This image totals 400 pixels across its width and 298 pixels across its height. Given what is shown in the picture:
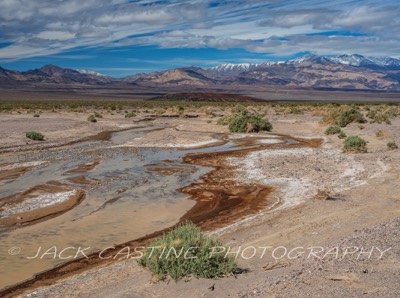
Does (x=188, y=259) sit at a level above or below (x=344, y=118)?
above

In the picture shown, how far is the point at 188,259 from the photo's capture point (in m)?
7.06

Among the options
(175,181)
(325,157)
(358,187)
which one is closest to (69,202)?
(175,181)

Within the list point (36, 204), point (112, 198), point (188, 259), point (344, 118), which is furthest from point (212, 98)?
point (188, 259)

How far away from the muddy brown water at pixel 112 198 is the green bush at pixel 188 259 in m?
2.96

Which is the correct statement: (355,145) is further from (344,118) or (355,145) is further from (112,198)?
(344,118)

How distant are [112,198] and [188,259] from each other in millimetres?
7575

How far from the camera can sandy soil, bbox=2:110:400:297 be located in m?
6.53

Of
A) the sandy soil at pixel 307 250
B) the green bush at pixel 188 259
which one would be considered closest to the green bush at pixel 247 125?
the sandy soil at pixel 307 250

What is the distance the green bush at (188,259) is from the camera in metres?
6.96

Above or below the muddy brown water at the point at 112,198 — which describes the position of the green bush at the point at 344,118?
below

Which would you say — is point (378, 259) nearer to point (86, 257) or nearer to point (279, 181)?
point (86, 257)

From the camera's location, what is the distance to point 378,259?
24.0 ft

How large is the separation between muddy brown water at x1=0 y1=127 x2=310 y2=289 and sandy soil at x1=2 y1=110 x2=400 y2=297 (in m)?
1.37

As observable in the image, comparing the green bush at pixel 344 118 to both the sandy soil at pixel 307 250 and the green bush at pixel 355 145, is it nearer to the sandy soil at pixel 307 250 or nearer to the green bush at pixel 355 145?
the green bush at pixel 355 145
